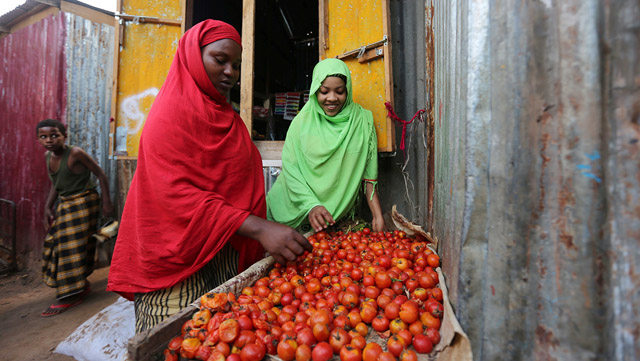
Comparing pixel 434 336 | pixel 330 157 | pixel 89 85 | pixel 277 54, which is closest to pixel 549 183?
pixel 434 336

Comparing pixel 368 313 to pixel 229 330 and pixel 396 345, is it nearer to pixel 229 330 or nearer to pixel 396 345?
pixel 396 345

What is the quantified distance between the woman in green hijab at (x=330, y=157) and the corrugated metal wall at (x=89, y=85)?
4.66 metres

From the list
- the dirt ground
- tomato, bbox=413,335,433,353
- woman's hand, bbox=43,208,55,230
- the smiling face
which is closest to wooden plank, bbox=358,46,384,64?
tomato, bbox=413,335,433,353

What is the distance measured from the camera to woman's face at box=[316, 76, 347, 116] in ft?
9.16

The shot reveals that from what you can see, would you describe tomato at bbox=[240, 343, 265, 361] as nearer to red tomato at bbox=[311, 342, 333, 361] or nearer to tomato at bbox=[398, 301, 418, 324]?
red tomato at bbox=[311, 342, 333, 361]

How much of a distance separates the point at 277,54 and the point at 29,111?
625cm

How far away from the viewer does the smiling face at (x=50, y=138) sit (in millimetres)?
3863

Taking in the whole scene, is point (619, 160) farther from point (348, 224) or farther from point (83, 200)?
point (83, 200)

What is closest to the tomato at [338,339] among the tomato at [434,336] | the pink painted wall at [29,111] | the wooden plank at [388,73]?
the tomato at [434,336]

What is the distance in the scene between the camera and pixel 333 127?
3020mm

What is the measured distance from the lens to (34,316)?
3980mm

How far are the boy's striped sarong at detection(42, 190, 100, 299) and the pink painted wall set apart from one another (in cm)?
234

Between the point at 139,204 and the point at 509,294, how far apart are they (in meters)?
1.93

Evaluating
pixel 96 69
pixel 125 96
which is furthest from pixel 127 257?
pixel 96 69
